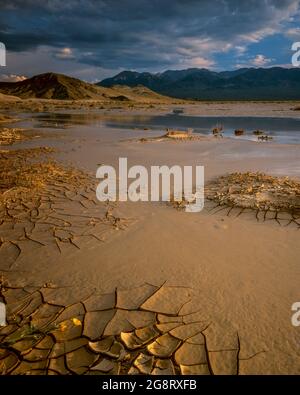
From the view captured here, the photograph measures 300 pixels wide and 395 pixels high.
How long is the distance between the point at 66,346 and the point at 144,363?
1.98 feet

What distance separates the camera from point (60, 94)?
81.8 metres

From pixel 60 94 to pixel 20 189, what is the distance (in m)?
82.8

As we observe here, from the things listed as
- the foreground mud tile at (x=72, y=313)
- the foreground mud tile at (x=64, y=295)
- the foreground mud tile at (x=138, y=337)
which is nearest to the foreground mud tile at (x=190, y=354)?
the foreground mud tile at (x=138, y=337)

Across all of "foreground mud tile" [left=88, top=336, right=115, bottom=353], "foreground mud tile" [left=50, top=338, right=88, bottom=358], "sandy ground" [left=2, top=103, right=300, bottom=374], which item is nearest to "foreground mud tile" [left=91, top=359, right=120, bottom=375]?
"foreground mud tile" [left=88, top=336, right=115, bottom=353]

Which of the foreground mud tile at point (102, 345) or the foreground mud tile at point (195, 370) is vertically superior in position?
the foreground mud tile at point (102, 345)

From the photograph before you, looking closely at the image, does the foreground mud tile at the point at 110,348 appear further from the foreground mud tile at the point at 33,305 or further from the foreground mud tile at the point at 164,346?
the foreground mud tile at the point at 33,305

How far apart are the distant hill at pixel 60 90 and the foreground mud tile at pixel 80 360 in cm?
7545

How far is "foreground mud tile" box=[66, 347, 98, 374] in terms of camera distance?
7.23 feet

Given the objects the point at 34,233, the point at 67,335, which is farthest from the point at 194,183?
the point at 67,335

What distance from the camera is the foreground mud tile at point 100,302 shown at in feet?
9.15

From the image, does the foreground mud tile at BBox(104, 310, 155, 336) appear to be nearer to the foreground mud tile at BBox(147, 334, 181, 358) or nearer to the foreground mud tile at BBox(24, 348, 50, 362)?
the foreground mud tile at BBox(147, 334, 181, 358)

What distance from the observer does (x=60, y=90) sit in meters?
84.6

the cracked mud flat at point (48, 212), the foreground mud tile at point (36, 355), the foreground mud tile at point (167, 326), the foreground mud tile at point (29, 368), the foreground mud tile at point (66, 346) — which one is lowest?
the foreground mud tile at point (29, 368)
